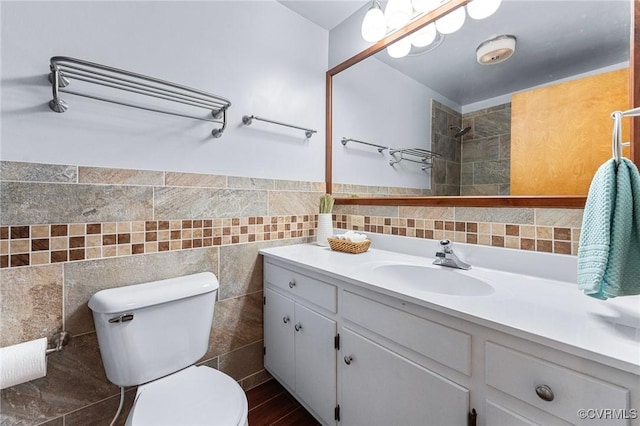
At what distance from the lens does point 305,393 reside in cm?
127

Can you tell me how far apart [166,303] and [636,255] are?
1470 mm

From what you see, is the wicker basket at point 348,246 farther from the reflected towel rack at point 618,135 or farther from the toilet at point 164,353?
the reflected towel rack at point 618,135

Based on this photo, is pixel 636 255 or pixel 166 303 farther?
pixel 166 303

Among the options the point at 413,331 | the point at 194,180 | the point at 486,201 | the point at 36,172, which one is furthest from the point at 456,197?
the point at 36,172

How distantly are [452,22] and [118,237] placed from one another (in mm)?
1826

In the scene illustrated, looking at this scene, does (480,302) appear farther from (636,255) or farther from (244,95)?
(244,95)

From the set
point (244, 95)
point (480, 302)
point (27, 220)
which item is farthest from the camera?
point (244, 95)

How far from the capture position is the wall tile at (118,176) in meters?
1.04

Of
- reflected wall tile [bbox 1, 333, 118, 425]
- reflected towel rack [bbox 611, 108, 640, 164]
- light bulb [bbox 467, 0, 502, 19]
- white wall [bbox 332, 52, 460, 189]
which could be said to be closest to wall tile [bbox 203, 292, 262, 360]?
reflected wall tile [bbox 1, 333, 118, 425]

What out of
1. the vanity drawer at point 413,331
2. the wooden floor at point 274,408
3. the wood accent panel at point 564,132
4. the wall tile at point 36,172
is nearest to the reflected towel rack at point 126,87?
the wall tile at point 36,172

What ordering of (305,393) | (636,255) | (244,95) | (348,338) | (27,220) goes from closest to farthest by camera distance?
1. (636,255)
2. (27,220)
3. (348,338)
4. (305,393)
5. (244,95)

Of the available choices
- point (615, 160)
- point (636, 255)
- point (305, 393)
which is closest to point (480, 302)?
point (636, 255)

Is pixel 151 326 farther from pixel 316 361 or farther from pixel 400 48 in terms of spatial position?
pixel 400 48

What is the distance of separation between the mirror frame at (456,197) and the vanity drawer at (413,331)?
26.0 inches
